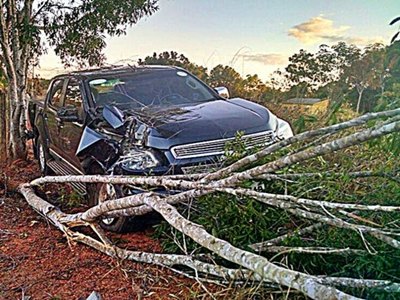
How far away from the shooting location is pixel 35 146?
317 inches

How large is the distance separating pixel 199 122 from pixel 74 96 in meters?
2.13

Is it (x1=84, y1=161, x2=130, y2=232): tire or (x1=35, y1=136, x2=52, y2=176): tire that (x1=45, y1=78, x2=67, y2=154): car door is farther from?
(x1=84, y1=161, x2=130, y2=232): tire

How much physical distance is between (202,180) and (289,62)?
5.34 meters

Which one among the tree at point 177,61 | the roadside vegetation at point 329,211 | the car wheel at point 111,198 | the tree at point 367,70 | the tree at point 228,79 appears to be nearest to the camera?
the roadside vegetation at point 329,211

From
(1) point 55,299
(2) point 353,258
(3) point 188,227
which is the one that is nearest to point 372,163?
(2) point 353,258

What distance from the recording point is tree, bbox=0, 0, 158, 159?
748 cm

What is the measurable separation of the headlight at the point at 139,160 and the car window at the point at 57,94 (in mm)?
2449

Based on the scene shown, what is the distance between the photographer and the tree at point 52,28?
748 centimetres

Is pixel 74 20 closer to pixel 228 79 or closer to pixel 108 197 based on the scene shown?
pixel 228 79

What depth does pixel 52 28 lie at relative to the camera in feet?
25.1

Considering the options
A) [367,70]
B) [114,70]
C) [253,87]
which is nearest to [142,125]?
[114,70]

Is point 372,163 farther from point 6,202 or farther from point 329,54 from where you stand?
point 6,202

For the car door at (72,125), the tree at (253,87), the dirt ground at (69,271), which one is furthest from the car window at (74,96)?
the tree at (253,87)

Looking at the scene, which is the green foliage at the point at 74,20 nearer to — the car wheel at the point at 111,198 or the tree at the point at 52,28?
the tree at the point at 52,28
